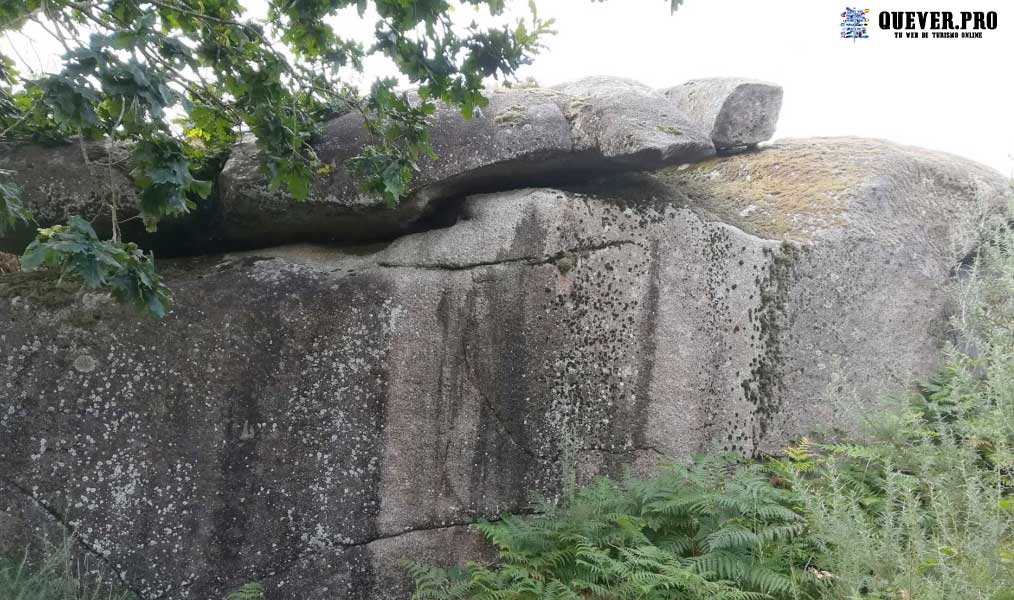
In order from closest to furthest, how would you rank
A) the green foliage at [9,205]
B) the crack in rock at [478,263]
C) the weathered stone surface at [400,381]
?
the green foliage at [9,205] → the weathered stone surface at [400,381] → the crack in rock at [478,263]

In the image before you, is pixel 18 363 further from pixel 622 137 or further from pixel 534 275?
pixel 622 137

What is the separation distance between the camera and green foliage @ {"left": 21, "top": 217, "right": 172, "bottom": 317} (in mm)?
3418

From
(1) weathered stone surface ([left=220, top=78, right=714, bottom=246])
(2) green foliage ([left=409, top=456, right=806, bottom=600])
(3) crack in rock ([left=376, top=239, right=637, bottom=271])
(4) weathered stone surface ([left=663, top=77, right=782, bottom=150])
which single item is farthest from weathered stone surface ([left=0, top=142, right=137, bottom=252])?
(4) weathered stone surface ([left=663, top=77, right=782, bottom=150])

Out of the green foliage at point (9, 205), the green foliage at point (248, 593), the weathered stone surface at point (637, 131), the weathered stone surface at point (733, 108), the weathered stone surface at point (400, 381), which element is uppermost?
the weathered stone surface at point (733, 108)

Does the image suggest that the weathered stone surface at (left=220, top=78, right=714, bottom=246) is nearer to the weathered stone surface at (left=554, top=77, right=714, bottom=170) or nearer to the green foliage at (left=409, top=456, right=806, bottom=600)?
the weathered stone surface at (left=554, top=77, right=714, bottom=170)

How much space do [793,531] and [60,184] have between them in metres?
5.14

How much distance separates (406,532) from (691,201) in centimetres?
332

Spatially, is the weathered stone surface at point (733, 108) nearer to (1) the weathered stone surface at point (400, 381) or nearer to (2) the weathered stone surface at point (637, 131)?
(2) the weathered stone surface at point (637, 131)

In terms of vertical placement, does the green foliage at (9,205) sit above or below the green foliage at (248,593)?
above

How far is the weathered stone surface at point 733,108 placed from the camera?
7277 millimetres

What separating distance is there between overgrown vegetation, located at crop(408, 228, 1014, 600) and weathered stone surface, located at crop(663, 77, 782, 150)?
2.56 meters

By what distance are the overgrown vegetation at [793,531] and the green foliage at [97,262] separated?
7.77 ft

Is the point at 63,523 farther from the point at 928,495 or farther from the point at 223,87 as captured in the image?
the point at 928,495

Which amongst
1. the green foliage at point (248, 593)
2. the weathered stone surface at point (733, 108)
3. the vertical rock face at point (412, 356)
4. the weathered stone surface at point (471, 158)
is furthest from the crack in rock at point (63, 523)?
the weathered stone surface at point (733, 108)
